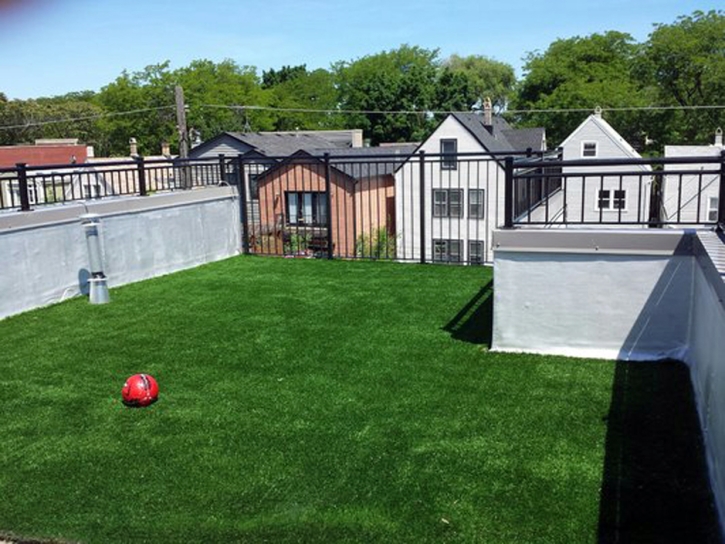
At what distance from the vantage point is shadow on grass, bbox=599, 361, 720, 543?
3158 millimetres

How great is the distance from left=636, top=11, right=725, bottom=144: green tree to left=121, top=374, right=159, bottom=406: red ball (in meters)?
47.0

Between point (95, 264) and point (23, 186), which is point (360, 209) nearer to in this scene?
point (95, 264)

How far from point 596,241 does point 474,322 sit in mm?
1658

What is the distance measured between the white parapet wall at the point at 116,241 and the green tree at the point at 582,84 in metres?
42.1

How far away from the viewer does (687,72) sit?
47.5 m

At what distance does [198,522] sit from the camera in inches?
133

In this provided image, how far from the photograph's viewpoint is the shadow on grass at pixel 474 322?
6195 millimetres

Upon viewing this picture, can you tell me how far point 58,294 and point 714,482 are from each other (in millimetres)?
7174

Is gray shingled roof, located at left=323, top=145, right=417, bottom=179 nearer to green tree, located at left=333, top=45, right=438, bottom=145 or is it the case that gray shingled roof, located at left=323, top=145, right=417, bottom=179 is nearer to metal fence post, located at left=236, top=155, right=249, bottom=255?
metal fence post, located at left=236, top=155, right=249, bottom=255

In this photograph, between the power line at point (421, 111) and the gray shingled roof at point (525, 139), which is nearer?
the gray shingled roof at point (525, 139)

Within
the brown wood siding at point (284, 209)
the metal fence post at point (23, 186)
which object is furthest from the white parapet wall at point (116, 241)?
the brown wood siding at point (284, 209)

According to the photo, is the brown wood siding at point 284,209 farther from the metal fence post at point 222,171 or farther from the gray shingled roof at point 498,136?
the gray shingled roof at point 498,136

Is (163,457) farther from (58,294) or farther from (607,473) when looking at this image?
(58,294)

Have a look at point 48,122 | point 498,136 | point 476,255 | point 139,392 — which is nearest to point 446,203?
point 476,255
